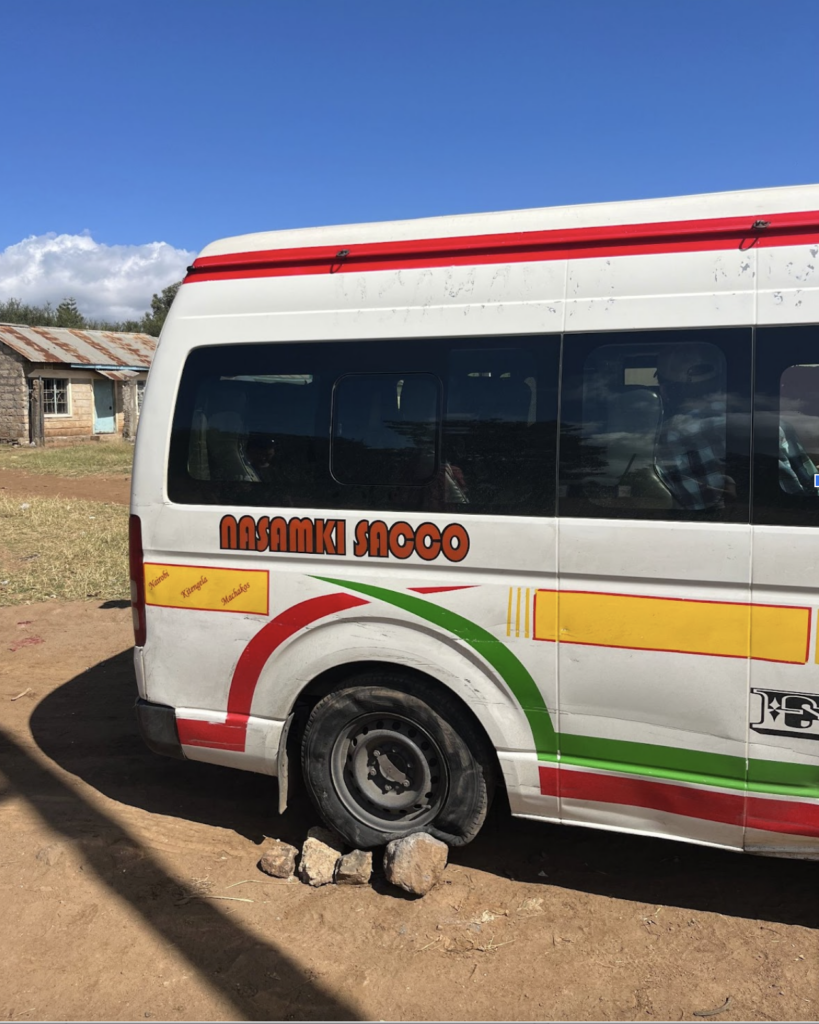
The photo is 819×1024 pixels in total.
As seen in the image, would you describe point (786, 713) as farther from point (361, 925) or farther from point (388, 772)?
point (361, 925)

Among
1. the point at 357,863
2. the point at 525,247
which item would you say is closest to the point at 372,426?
the point at 525,247

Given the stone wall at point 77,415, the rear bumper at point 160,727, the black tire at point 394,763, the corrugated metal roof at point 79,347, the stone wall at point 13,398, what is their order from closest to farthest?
1. the black tire at point 394,763
2. the rear bumper at point 160,727
3. the stone wall at point 13,398
4. the corrugated metal roof at point 79,347
5. the stone wall at point 77,415

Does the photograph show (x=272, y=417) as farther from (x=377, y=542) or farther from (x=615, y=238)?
(x=615, y=238)

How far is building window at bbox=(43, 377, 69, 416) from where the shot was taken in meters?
27.2

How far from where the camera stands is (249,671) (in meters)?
3.91

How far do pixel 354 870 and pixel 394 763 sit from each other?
0.48 meters

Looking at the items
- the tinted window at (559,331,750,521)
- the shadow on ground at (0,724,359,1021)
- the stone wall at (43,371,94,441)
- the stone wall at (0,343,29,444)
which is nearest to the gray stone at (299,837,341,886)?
the shadow on ground at (0,724,359,1021)

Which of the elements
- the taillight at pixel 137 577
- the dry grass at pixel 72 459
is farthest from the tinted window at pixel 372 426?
the dry grass at pixel 72 459

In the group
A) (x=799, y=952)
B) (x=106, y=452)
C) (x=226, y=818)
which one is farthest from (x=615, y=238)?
(x=106, y=452)

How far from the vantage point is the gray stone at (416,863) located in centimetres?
356

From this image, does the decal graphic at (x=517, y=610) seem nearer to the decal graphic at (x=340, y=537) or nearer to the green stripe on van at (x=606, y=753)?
the green stripe on van at (x=606, y=753)

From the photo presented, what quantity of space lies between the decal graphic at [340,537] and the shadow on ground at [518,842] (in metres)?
1.50

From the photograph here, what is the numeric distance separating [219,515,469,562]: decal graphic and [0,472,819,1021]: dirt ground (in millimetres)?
1471

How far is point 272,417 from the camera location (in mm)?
3834
